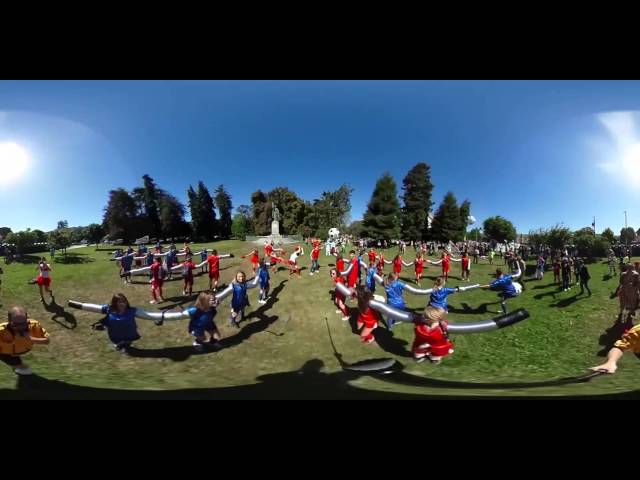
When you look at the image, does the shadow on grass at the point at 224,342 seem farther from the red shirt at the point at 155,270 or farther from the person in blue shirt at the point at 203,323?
the red shirt at the point at 155,270

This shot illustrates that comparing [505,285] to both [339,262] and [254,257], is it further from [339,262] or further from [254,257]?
[254,257]

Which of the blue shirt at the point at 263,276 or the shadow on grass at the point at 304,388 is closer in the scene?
the shadow on grass at the point at 304,388

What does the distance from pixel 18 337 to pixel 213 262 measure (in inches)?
72.2

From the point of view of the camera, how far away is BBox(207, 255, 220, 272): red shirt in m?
1.95

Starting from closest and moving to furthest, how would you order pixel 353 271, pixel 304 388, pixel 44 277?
Answer: 1. pixel 304 388
2. pixel 44 277
3. pixel 353 271

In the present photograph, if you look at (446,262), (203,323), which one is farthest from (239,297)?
(446,262)

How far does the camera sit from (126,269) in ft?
6.07

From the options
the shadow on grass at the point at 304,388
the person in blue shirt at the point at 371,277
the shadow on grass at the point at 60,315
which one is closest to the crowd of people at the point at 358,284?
the person in blue shirt at the point at 371,277

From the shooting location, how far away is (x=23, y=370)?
1.83m

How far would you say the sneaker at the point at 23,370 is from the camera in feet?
5.99

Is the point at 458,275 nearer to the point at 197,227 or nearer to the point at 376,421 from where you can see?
the point at 376,421

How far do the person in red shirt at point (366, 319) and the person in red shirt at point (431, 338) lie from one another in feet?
1.24

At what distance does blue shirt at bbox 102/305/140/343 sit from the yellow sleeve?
23.3 inches

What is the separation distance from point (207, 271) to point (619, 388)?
13.3ft
